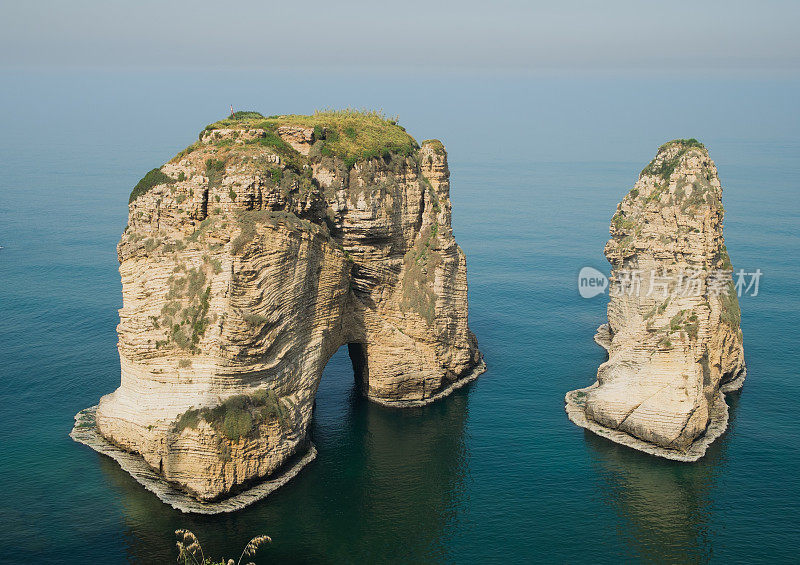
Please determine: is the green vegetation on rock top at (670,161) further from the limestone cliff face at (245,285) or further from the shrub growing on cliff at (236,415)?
the shrub growing on cliff at (236,415)

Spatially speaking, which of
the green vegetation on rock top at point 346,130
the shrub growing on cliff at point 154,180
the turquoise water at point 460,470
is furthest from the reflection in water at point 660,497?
the shrub growing on cliff at point 154,180

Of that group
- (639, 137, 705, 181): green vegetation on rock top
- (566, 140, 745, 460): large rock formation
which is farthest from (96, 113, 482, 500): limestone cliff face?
(639, 137, 705, 181): green vegetation on rock top

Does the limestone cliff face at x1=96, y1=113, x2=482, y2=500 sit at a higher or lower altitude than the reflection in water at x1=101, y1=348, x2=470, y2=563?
higher

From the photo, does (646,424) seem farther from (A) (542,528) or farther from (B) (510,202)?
(B) (510,202)

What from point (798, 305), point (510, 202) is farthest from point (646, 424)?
point (510, 202)

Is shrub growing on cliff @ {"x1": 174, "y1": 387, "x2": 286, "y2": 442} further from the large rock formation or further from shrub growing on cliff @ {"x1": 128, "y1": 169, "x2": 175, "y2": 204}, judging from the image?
the large rock formation

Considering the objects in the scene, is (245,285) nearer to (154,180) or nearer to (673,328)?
(154,180)

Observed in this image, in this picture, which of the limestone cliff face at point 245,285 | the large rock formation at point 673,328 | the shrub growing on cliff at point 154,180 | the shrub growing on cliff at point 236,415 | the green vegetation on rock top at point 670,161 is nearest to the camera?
the shrub growing on cliff at point 236,415
